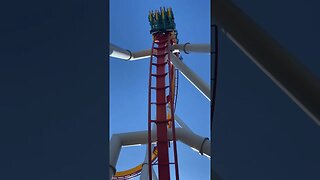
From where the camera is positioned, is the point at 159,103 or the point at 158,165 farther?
the point at 159,103

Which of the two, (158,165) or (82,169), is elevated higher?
(82,169)

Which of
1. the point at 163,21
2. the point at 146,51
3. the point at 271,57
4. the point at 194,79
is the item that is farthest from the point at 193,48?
the point at 271,57

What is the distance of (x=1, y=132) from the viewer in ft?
3.20

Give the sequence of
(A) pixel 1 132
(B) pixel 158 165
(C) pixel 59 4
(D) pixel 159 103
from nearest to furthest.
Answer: (A) pixel 1 132 → (C) pixel 59 4 → (B) pixel 158 165 → (D) pixel 159 103

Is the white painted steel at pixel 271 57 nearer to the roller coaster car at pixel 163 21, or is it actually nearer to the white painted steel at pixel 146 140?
the white painted steel at pixel 146 140

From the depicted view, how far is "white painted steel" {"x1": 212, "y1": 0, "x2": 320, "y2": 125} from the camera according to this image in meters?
0.97

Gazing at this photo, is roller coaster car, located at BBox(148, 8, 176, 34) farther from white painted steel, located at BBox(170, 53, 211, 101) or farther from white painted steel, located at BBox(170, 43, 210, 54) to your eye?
white painted steel, located at BBox(170, 53, 211, 101)

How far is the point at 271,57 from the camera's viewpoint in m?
1.01

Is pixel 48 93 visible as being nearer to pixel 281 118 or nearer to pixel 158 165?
pixel 281 118

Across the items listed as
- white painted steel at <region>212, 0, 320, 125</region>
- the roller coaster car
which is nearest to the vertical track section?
the roller coaster car

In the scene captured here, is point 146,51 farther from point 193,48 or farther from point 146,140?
point 146,140

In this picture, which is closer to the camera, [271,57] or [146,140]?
[271,57]

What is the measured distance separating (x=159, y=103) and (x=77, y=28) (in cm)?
587

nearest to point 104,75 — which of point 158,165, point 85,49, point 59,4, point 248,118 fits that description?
point 85,49
